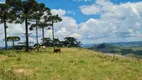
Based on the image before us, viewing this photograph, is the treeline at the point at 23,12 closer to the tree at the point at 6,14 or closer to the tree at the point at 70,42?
the tree at the point at 6,14

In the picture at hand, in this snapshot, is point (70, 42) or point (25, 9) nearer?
point (25, 9)

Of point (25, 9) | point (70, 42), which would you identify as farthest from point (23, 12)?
point (70, 42)

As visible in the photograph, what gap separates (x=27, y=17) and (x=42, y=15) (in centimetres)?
732

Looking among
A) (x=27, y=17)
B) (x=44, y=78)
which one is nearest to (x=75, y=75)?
(x=44, y=78)

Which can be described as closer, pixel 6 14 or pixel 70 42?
pixel 6 14

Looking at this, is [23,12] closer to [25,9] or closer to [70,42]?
[25,9]

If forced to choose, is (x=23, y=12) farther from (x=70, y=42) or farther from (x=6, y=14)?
(x=70, y=42)

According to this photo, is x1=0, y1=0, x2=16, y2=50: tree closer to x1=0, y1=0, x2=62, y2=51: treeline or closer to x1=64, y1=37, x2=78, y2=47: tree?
x1=0, y1=0, x2=62, y2=51: treeline

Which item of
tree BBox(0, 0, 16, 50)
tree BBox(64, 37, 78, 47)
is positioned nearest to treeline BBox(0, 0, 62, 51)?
tree BBox(0, 0, 16, 50)

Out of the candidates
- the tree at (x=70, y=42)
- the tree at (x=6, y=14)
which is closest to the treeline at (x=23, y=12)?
the tree at (x=6, y=14)

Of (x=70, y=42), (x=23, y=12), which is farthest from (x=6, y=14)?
(x=70, y=42)

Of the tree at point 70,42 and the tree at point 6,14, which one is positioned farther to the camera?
the tree at point 70,42

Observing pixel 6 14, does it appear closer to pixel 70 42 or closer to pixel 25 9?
pixel 25 9

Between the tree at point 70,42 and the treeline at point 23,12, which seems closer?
the treeline at point 23,12
